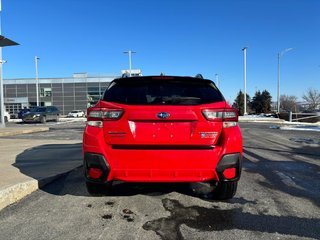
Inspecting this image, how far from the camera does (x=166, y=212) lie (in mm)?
4562

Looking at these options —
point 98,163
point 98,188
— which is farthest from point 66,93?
point 98,163

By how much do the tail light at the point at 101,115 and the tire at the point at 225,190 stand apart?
1.69 metres

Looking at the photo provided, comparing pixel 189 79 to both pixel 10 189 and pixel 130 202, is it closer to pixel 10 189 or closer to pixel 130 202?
pixel 130 202

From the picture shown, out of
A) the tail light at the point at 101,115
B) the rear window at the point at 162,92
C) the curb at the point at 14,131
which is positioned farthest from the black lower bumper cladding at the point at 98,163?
the curb at the point at 14,131

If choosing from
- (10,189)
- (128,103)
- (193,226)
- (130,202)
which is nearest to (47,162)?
(10,189)

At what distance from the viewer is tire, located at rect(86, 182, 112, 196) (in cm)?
499

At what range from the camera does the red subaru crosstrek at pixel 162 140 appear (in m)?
4.39

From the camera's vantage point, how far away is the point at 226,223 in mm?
4203

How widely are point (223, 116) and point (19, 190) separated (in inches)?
123

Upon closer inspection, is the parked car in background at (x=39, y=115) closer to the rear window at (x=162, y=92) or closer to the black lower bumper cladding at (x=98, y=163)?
the rear window at (x=162, y=92)

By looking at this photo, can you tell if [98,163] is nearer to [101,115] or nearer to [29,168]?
[101,115]

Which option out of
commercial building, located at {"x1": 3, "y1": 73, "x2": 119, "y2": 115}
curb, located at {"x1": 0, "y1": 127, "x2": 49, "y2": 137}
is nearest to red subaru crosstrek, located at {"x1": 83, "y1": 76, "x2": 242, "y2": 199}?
curb, located at {"x1": 0, "y1": 127, "x2": 49, "y2": 137}

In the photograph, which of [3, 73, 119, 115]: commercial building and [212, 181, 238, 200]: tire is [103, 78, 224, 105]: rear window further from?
[3, 73, 119, 115]: commercial building

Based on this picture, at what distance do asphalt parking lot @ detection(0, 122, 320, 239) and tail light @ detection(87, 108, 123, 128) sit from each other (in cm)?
114
